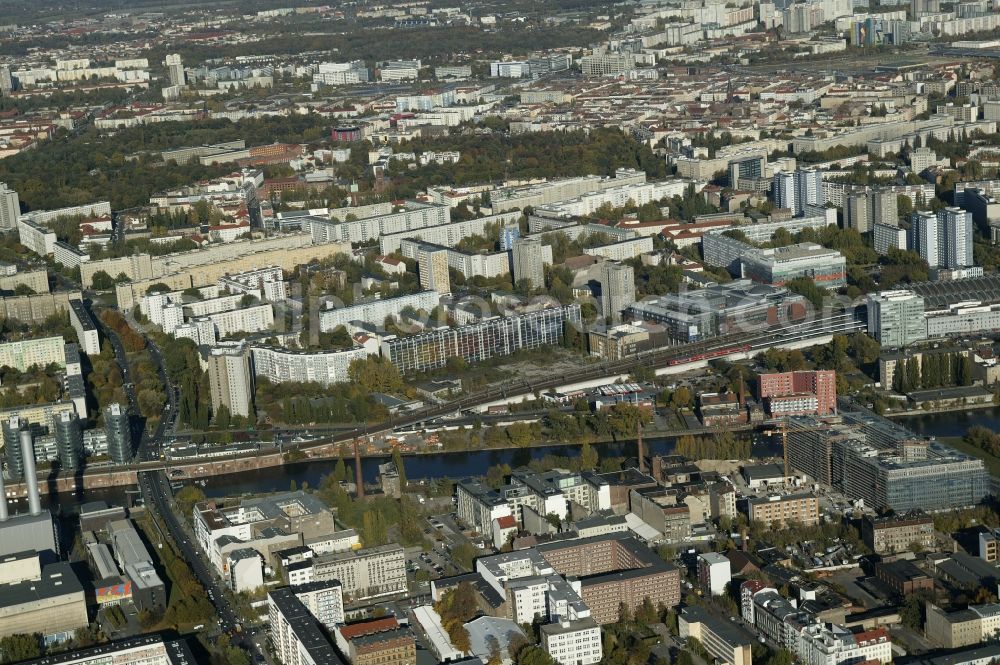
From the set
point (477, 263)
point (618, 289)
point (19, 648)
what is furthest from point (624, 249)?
point (19, 648)

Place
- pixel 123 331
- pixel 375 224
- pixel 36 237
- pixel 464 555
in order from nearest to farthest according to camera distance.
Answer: pixel 464 555
pixel 123 331
pixel 375 224
pixel 36 237

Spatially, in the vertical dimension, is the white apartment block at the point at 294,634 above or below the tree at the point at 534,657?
above

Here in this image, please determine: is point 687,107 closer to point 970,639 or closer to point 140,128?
point 140,128

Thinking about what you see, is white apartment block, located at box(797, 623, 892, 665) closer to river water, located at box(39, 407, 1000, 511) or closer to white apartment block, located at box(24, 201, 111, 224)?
river water, located at box(39, 407, 1000, 511)

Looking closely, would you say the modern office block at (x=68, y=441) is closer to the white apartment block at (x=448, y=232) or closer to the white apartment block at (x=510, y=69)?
the white apartment block at (x=448, y=232)

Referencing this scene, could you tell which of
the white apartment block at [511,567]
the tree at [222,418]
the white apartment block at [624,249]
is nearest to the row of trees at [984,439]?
the white apartment block at [511,567]

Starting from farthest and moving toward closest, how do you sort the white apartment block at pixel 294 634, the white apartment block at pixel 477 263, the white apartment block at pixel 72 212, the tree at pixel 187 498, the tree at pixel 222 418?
1. the white apartment block at pixel 72 212
2. the white apartment block at pixel 477 263
3. the tree at pixel 222 418
4. the tree at pixel 187 498
5. the white apartment block at pixel 294 634

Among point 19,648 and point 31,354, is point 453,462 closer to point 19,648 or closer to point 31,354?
point 19,648
